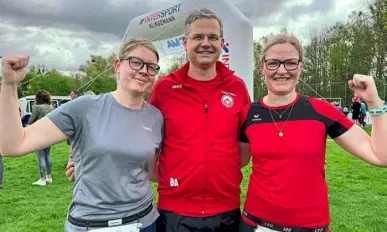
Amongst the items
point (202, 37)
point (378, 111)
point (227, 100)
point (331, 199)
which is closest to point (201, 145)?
point (227, 100)

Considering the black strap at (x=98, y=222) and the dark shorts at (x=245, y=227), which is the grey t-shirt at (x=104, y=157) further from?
the dark shorts at (x=245, y=227)

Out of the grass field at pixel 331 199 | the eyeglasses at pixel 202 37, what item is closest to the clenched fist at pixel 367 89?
the eyeglasses at pixel 202 37

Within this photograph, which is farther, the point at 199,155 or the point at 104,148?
the point at 199,155

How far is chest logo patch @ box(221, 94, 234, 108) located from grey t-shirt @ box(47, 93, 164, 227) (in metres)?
0.64

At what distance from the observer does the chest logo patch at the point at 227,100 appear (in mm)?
2468

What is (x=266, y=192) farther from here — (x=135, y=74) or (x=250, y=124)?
(x=135, y=74)

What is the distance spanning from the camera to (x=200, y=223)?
7.54ft

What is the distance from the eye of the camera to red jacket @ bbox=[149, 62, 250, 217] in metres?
2.31

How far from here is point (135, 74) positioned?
2209 millimetres

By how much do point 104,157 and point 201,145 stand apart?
0.63m

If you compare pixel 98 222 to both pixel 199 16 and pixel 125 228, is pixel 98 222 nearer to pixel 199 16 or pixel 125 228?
pixel 125 228

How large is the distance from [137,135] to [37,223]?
12.6 ft

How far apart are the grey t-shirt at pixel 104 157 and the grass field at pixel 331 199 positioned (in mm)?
3358

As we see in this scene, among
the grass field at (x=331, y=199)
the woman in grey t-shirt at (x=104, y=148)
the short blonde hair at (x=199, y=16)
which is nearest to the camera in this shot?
the woman in grey t-shirt at (x=104, y=148)
